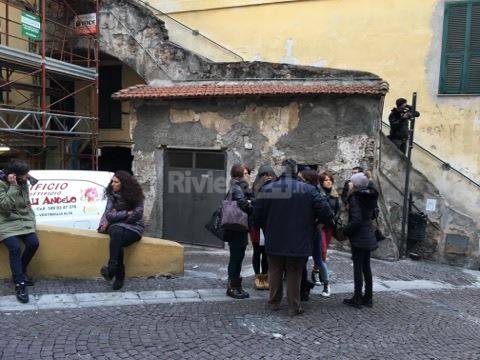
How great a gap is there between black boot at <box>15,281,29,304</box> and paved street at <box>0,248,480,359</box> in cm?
10

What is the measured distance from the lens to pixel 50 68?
12258 millimetres

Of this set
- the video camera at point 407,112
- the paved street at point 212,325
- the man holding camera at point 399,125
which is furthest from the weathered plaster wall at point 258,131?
the paved street at point 212,325

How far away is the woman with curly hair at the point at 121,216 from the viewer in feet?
18.4

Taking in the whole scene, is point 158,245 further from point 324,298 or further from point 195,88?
point 195,88

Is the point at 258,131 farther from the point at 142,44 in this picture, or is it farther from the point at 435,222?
the point at 142,44

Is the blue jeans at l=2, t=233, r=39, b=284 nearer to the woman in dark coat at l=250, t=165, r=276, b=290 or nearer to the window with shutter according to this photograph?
the woman in dark coat at l=250, t=165, r=276, b=290

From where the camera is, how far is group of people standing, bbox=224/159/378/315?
16.1 feet

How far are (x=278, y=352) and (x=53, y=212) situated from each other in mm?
4908

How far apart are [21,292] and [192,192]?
5.47 m

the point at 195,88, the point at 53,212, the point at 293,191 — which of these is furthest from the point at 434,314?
the point at 195,88

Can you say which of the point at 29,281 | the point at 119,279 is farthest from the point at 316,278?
the point at 29,281

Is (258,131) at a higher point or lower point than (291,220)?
higher

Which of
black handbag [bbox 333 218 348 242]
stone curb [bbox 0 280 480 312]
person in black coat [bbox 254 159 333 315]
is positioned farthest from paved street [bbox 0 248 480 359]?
black handbag [bbox 333 218 348 242]

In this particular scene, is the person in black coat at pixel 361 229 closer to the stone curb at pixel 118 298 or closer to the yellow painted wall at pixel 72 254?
the stone curb at pixel 118 298
